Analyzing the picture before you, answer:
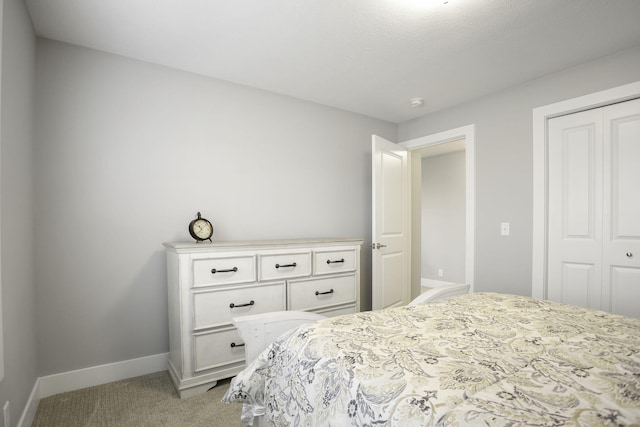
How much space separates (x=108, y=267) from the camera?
2.29 meters

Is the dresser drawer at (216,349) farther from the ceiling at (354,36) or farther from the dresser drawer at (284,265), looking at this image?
the ceiling at (354,36)

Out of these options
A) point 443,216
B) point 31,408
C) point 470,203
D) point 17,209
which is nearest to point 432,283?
point 443,216

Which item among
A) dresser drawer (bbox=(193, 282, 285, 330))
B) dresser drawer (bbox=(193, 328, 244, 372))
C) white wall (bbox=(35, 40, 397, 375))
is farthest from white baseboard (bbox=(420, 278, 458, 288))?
dresser drawer (bbox=(193, 328, 244, 372))

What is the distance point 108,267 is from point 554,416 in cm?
258

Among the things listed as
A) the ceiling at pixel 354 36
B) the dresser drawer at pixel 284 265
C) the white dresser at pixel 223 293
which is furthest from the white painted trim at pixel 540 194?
the dresser drawer at pixel 284 265

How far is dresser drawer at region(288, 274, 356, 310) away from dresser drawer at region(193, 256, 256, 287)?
0.37 meters

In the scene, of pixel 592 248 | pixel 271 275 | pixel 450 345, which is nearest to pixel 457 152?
pixel 592 248

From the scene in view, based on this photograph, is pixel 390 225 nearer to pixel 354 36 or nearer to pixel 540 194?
pixel 540 194

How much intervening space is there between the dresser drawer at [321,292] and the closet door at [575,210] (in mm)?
1640

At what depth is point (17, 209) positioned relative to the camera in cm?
168

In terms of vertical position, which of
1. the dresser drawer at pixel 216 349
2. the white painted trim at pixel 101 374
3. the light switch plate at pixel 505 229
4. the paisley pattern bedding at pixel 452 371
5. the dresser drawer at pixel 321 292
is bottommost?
the white painted trim at pixel 101 374

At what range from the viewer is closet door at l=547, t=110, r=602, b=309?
7.89 feet

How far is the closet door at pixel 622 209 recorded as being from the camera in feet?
7.34

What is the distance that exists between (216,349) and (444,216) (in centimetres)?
461
